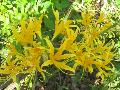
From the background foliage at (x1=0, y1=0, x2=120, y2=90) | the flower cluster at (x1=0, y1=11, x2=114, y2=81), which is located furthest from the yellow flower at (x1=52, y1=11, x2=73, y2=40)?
the background foliage at (x1=0, y1=0, x2=120, y2=90)

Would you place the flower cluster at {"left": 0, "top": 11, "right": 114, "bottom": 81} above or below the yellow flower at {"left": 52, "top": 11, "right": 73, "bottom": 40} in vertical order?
below

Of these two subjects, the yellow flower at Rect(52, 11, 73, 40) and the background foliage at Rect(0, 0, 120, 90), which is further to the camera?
the background foliage at Rect(0, 0, 120, 90)

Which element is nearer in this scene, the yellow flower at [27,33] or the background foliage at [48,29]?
the yellow flower at [27,33]

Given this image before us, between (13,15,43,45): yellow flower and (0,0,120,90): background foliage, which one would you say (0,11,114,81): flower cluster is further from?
(0,0,120,90): background foliage

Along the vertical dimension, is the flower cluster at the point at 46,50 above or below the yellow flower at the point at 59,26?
below

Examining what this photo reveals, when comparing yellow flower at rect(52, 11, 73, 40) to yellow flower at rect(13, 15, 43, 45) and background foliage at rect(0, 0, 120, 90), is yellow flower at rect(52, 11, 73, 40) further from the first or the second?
background foliage at rect(0, 0, 120, 90)

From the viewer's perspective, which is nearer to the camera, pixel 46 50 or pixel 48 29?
pixel 46 50

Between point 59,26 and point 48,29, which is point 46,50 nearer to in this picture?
point 59,26

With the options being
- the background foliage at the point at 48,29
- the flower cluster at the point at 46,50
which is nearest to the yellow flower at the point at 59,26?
the flower cluster at the point at 46,50

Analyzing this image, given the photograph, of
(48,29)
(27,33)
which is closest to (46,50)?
(27,33)

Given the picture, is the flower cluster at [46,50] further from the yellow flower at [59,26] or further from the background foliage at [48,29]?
the background foliage at [48,29]

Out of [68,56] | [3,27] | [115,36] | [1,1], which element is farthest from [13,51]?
[115,36]
